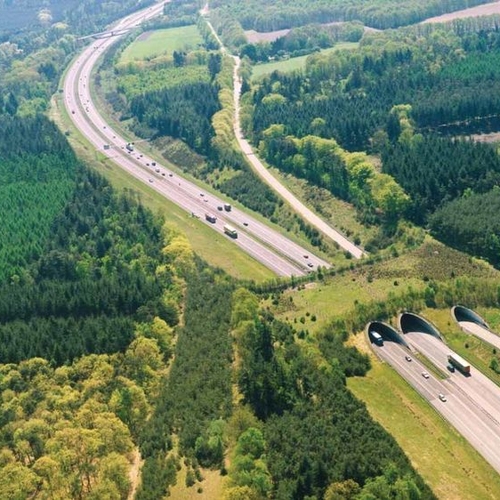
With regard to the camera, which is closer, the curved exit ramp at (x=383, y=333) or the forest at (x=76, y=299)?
the curved exit ramp at (x=383, y=333)

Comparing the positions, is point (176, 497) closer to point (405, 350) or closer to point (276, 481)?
point (276, 481)

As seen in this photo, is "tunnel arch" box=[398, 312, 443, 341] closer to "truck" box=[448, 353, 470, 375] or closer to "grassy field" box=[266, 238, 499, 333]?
"grassy field" box=[266, 238, 499, 333]

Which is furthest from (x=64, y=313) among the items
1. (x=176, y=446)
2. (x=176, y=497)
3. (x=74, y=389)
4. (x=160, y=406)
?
(x=176, y=497)

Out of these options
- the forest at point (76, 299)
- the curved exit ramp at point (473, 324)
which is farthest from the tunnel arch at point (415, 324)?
the forest at point (76, 299)

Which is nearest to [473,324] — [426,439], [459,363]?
[459,363]

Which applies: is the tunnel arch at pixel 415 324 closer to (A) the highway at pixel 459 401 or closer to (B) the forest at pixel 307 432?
(A) the highway at pixel 459 401

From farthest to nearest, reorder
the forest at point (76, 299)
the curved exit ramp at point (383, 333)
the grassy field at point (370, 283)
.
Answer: the grassy field at point (370, 283), the forest at point (76, 299), the curved exit ramp at point (383, 333)
